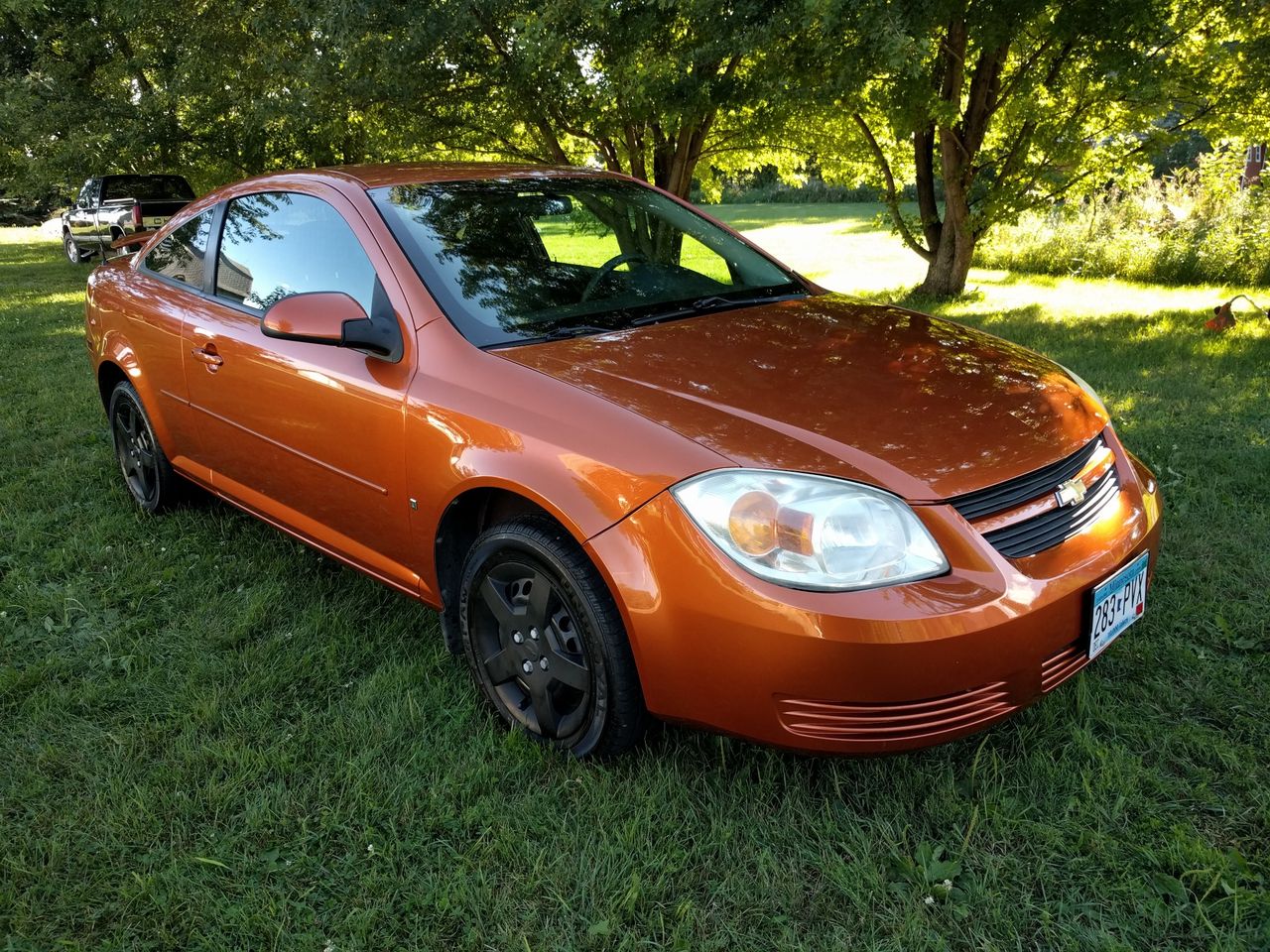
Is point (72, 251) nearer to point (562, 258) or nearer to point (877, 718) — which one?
point (562, 258)

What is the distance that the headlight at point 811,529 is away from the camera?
1998 millimetres

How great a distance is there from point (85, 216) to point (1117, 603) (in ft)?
63.3

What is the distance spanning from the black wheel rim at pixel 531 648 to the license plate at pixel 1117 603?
4.00 ft

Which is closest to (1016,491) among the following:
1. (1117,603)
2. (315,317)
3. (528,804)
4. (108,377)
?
(1117,603)

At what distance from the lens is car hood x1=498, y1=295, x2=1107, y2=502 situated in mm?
2139

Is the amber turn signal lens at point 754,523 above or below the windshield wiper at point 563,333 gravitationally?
below

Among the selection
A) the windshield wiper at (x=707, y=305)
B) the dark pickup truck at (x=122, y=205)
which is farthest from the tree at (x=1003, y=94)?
the dark pickup truck at (x=122, y=205)

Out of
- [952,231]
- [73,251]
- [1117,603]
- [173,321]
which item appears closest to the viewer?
[1117,603]

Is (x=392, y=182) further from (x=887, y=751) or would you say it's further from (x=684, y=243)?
(x=887, y=751)

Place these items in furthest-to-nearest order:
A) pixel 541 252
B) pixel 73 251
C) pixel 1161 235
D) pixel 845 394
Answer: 1. pixel 73 251
2. pixel 1161 235
3. pixel 541 252
4. pixel 845 394

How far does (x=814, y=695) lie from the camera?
78.5 inches

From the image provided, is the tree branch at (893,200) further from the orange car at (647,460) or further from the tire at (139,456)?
the tire at (139,456)

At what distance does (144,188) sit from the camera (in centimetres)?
1677

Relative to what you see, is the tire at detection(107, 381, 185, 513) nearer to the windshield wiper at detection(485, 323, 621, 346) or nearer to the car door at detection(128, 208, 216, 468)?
the car door at detection(128, 208, 216, 468)
